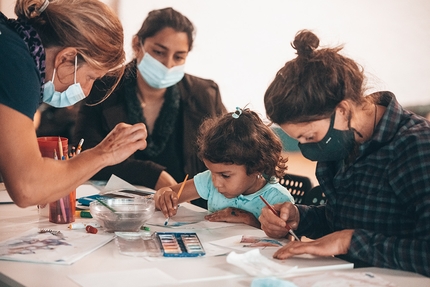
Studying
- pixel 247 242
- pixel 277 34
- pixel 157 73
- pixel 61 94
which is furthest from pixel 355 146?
pixel 277 34

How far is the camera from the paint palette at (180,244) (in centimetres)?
156

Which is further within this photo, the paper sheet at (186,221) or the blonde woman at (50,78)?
the paper sheet at (186,221)

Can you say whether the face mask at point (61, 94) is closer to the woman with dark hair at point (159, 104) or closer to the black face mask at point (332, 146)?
the black face mask at point (332, 146)

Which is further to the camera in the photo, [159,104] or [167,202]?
[159,104]

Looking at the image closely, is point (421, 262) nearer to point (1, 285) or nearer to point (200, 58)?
point (1, 285)

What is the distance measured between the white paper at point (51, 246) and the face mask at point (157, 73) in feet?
4.41

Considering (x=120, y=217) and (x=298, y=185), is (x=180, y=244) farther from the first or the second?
(x=298, y=185)

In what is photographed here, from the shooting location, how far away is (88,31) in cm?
162

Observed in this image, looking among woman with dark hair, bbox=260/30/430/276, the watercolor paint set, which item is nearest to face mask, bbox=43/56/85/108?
the watercolor paint set

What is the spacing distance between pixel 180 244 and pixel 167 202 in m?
0.42

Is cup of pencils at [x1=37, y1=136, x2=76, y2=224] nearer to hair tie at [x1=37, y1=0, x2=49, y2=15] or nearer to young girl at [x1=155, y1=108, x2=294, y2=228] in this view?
young girl at [x1=155, y1=108, x2=294, y2=228]

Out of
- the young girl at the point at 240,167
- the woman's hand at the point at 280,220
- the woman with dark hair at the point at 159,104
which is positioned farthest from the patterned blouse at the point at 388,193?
the woman with dark hair at the point at 159,104

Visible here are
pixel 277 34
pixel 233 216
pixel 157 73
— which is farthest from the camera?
pixel 277 34

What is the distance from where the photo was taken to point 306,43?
5.44ft
